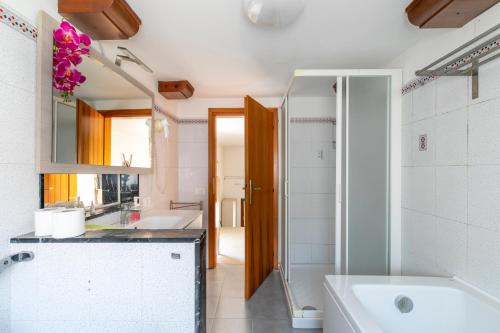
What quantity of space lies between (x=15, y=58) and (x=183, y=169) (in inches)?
85.4

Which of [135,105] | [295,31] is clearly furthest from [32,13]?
[295,31]

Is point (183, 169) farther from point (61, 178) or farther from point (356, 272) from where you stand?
point (356, 272)

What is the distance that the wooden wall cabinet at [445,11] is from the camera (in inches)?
47.2

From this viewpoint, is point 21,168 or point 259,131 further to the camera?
point 259,131

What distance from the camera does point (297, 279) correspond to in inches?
107

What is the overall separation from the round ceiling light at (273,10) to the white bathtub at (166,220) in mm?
1482

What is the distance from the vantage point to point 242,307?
225 centimetres

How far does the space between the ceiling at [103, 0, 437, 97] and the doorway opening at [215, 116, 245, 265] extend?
2.04 meters

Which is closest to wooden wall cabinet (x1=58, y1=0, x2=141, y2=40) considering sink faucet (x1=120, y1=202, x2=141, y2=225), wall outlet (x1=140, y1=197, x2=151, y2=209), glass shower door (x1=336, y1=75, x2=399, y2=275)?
sink faucet (x1=120, y1=202, x2=141, y2=225)

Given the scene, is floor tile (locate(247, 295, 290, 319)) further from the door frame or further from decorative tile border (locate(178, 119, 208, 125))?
decorative tile border (locate(178, 119, 208, 125))

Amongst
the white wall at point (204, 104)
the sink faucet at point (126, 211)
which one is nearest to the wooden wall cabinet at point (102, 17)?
the sink faucet at point (126, 211)

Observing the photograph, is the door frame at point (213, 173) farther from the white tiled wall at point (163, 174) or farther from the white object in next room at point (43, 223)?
the white object in next room at point (43, 223)

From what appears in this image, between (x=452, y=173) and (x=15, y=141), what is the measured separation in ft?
7.38

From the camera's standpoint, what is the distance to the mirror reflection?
132 centimetres
